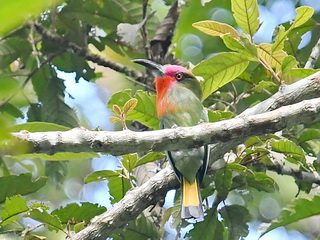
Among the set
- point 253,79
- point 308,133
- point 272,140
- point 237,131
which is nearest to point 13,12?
point 237,131

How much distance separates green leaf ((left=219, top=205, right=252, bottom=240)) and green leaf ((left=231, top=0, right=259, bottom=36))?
2.80 ft

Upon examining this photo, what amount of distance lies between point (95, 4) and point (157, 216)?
1386 mm

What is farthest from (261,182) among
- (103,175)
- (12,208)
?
(12,208)

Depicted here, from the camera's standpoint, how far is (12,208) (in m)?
2.20

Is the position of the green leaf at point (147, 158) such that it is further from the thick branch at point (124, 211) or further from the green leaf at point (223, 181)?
the green leaf at point (223, 181)

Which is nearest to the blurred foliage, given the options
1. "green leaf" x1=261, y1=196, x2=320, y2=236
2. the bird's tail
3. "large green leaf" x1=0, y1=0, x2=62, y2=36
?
"green leaf" x1=261, y1=196, x2=320, y2=236

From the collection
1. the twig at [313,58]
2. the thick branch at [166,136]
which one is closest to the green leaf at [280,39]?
the twig at [313,58]

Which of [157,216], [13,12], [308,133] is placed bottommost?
[157,216]

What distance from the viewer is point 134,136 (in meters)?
1.64

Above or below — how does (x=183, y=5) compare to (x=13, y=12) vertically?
below

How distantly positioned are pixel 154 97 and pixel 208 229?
66cm

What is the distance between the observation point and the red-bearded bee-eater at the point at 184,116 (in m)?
2.46

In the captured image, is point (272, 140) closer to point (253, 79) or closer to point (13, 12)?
point (253, 79)

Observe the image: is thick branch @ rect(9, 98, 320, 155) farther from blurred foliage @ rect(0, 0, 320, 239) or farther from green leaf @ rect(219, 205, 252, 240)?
green leaf @ rect(219, 205, 252, 240)
